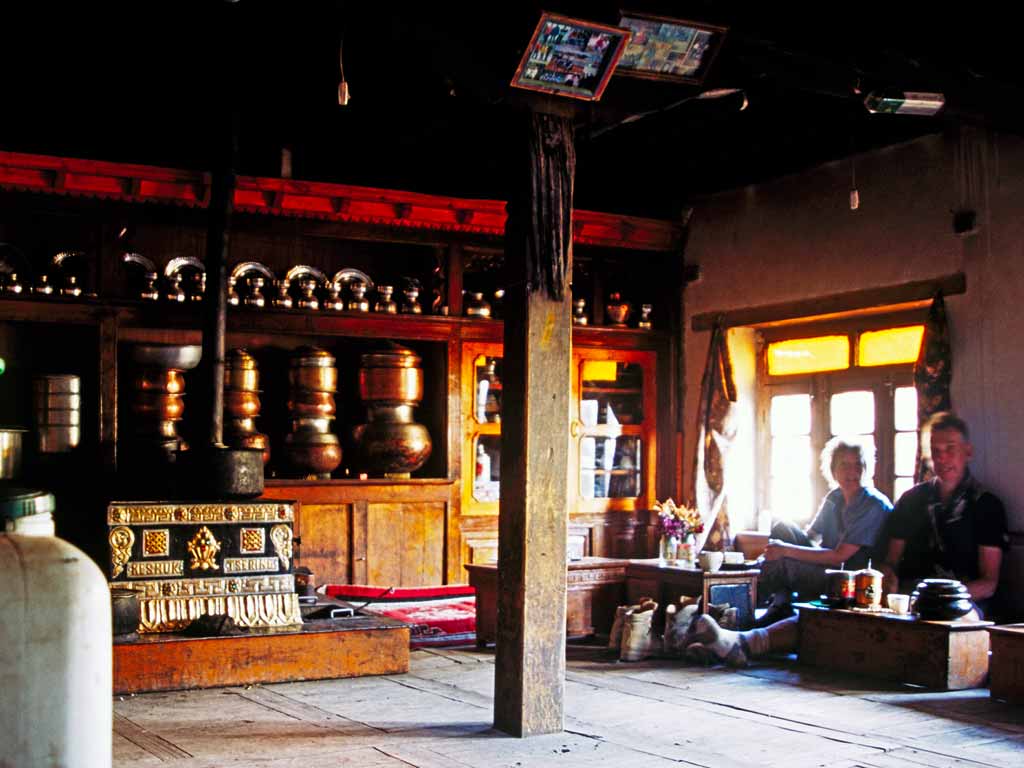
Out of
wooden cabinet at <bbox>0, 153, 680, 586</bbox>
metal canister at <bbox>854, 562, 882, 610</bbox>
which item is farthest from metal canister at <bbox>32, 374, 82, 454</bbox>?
metal canister at <bbox>854, 562, 882, 610</bbox>

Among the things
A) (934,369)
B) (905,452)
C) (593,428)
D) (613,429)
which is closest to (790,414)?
(905,452)

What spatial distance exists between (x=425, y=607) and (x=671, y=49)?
4489 millimetres

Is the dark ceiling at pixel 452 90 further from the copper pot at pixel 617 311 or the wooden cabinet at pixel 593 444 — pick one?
the wooden cabinet at pixel 593 444

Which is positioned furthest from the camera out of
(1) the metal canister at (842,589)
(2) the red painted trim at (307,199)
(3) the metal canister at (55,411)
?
(2) the red painted trim at (307,199)

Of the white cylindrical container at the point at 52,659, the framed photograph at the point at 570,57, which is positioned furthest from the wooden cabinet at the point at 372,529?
the white cylindrical container at the point at 52,659

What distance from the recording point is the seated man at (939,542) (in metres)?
5.82

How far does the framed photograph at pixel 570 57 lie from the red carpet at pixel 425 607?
3249 mm

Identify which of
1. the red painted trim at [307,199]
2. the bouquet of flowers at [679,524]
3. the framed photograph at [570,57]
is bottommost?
the bouquet of flowers at [679,524]

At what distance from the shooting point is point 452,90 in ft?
14.1

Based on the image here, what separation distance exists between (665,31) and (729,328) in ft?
15.1

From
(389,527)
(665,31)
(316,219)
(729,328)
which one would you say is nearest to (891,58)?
(665,31)

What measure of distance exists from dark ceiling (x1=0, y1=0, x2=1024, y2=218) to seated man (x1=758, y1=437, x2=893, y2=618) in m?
1.99

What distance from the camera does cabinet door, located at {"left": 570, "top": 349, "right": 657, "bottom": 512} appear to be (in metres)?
8.87

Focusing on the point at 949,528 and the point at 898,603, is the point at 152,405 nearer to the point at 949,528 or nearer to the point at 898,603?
the point at 898,603
